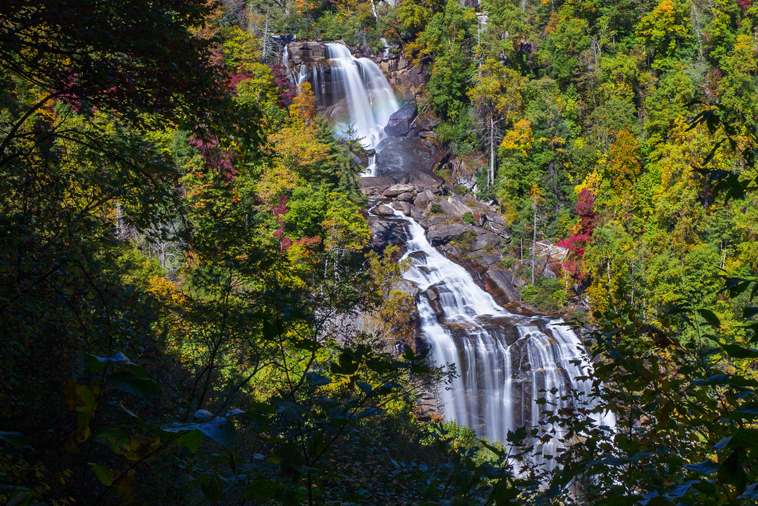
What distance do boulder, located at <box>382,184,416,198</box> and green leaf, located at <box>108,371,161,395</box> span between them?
24.4m

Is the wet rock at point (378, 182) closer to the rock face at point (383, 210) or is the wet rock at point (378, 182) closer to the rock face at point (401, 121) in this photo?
the rock face at point (383, 210)

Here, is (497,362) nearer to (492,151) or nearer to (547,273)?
(547,273)

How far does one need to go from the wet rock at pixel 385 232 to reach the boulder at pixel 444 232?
4.58 ft

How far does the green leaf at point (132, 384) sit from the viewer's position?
2.14 ft

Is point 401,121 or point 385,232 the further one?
point 401,121

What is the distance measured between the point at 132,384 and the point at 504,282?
21.1 metres

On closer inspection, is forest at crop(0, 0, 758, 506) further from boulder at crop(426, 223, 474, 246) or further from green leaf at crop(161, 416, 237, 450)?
boulder at crop(426, 223, 474, 246)

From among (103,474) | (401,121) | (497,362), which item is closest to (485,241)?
(497,362)

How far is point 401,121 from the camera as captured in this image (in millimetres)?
30141

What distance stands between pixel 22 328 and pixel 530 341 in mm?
15327

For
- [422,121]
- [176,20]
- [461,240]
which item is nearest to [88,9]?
[176,20]

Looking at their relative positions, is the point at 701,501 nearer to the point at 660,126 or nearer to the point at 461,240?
the point at 461,240

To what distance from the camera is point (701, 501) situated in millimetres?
1033

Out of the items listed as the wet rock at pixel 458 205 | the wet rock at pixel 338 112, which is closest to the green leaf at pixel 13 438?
the wet rock at pixel 458 205
